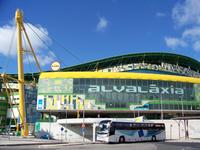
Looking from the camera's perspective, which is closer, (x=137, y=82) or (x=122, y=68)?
(x=137, y=82)

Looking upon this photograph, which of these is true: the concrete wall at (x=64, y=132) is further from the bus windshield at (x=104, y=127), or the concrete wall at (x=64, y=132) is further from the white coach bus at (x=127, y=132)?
the bus windshield at (x=104, y=127)

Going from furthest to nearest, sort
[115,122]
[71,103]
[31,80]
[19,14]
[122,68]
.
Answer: [31,80] < [122,68] < [71,103] < [19,14] < [115,122]

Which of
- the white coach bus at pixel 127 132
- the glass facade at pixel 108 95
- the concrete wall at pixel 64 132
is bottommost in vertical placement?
the concrete wall at pixel 64 132

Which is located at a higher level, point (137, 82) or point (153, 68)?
point (153, 68)

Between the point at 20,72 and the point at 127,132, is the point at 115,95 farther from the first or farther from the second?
the point at 127,132

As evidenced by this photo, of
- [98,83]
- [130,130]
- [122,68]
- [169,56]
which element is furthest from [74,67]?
[130,130]

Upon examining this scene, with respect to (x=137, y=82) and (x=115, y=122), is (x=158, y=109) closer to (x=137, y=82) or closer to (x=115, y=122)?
(x=137, y=82)

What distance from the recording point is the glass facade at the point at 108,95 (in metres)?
87.5

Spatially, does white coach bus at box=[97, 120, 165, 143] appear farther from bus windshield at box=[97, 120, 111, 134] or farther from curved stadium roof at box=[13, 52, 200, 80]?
curved stadium roof at box=[13, 52, 200, 80]

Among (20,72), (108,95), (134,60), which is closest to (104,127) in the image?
(20,72)

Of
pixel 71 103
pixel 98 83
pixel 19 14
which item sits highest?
pixel 19 14

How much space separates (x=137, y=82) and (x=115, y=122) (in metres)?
41.5

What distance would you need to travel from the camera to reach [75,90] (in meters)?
88.7

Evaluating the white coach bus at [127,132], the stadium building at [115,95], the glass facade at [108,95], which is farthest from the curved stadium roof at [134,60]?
the white coach bus at [127,132]
